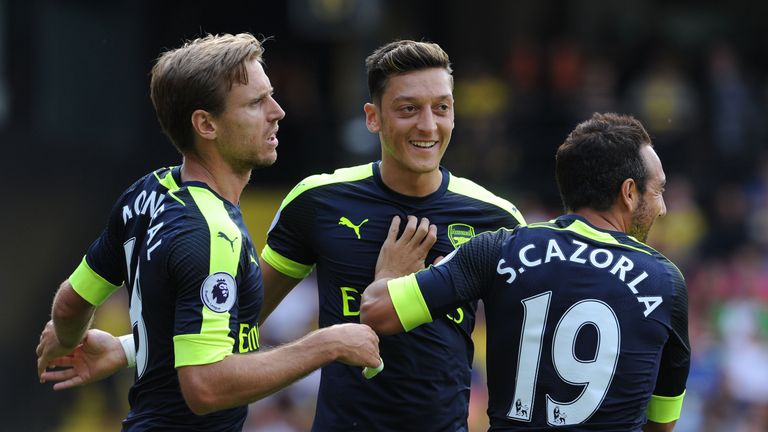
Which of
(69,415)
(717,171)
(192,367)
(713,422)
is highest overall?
(192,367)

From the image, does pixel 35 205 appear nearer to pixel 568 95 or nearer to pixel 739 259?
pixel 568 95

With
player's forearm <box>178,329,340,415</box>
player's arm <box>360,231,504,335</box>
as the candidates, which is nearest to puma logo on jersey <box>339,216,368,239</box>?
player's arm <box>360,231,504,335</box>

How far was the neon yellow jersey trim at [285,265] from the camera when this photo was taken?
16.7 feet

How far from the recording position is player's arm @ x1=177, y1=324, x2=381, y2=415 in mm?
3896

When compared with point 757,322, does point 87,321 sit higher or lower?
higher

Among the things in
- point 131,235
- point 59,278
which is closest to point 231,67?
point 131,235

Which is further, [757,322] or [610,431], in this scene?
[757,322]

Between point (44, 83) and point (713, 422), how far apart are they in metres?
9.98

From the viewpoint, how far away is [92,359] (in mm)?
4902

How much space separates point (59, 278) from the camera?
1524 centimetres

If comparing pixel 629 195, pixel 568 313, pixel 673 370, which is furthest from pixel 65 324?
pixel 673 370

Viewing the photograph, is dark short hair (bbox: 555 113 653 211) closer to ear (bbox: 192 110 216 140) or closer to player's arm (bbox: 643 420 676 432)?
player's arm (bbox: 643 420 676 432)

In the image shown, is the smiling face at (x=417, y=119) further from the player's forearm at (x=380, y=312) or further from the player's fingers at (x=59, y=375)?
the player's fingers at (x=59, y=375)

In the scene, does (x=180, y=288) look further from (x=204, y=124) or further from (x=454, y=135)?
(x=454, y=135)
